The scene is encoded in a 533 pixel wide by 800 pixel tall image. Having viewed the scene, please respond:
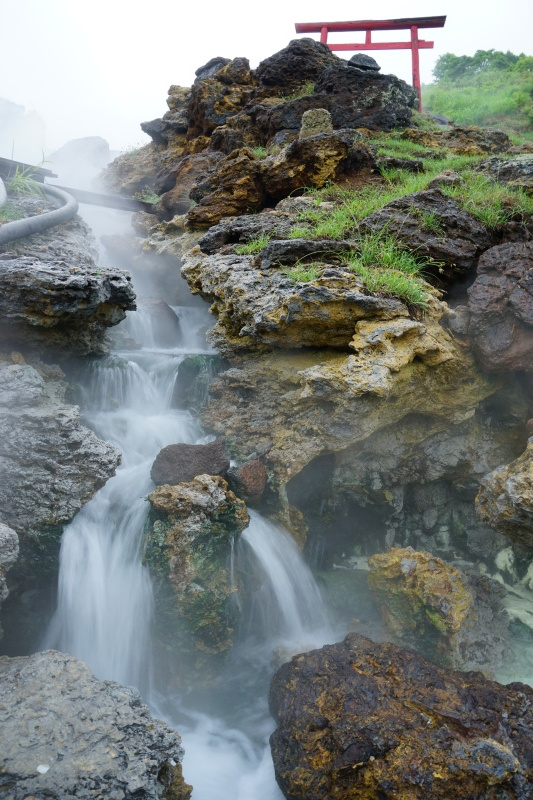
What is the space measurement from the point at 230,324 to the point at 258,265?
0.81 m

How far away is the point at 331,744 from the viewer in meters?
3.01

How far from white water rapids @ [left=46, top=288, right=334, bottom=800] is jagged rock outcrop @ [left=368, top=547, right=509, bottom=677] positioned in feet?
2.45

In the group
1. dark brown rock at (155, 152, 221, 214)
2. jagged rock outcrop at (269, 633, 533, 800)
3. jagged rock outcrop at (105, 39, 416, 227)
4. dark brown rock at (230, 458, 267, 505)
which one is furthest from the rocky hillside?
dark brown rock at (155, 152, 221, 214)

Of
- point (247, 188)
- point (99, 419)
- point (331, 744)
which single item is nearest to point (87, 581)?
point (99, 419)

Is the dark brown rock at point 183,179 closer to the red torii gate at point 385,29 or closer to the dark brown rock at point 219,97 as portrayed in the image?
the dark brown rock at point 219,97

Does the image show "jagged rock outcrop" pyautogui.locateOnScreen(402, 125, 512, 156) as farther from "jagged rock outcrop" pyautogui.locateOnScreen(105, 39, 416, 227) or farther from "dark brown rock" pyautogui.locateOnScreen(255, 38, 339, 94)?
"dark brown rock" pyautogui.locateOnScreen(255, 38, 339, 94)

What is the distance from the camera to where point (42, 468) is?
3939 millimetres

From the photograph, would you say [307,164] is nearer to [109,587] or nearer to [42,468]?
[42,468]

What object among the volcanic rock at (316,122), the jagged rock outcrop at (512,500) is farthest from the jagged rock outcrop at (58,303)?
the volcanic rock at (316,122)

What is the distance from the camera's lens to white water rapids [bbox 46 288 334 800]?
11.6ft

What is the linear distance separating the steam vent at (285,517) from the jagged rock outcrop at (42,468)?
0.06ft

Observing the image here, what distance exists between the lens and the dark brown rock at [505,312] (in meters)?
4.41

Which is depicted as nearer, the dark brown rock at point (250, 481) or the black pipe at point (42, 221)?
the dark brown rock at point (250, 481)

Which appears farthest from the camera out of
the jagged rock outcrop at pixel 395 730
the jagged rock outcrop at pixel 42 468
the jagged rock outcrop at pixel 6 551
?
the jagged rock outcrop at pixel 42 468
